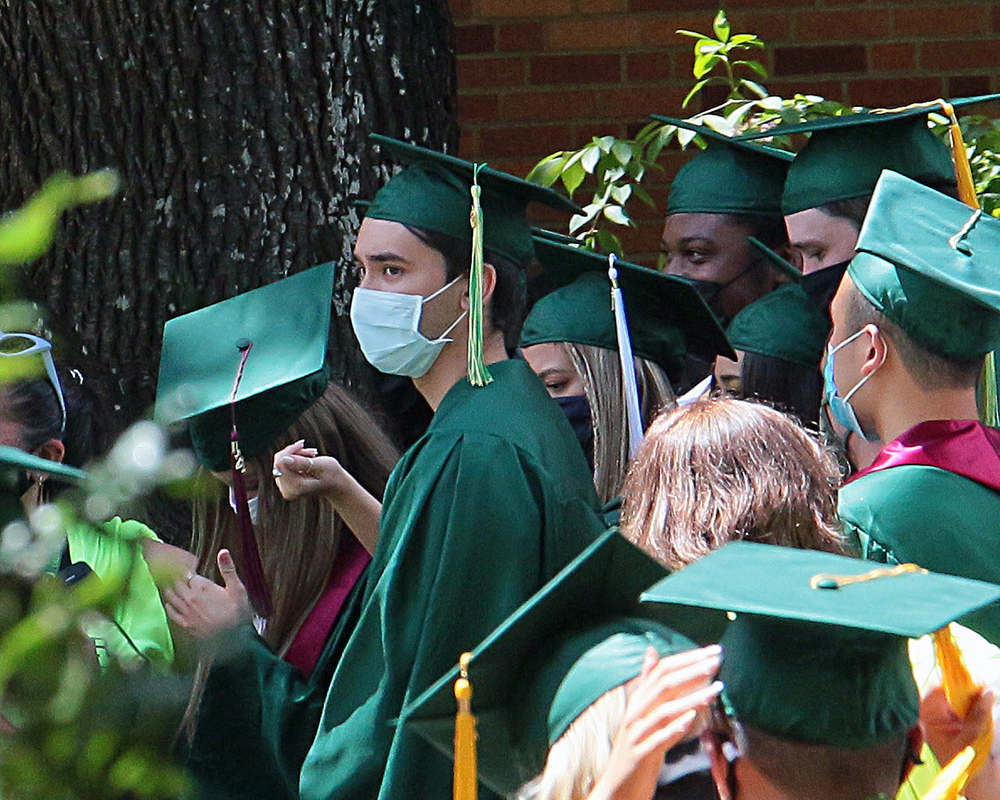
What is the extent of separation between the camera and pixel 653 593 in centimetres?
182

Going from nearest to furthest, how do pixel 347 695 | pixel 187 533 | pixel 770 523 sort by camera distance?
pixel 770 523
pixel 347 695
pixel 187 533

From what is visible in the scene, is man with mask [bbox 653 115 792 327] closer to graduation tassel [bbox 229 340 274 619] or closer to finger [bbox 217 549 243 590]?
graduation tassel [bbox 229 340 274 619]

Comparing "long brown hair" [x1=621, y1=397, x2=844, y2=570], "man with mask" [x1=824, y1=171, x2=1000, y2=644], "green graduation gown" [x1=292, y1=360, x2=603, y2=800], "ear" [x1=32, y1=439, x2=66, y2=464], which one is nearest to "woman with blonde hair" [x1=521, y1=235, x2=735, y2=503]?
"green graduation gown" [x1=292, y1=360, x2=603, y2=800]

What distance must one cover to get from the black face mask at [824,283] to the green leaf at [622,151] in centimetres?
79

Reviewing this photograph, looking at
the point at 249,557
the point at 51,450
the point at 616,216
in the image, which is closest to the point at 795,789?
the point at 249,557

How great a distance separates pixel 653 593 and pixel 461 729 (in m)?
0.29

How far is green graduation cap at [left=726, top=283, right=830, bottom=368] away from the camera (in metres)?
3.72

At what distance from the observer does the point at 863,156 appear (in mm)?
3783

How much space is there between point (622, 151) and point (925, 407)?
5.68 ft

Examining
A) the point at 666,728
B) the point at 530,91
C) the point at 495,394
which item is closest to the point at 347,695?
the point at 495,394

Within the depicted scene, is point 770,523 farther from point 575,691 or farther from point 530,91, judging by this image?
point 530,91

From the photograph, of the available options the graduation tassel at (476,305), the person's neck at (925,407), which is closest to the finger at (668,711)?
the person's neck at (925,407)

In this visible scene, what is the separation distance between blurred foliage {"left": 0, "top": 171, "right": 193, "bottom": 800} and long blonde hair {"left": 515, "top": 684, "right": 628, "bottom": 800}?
0.72 metres

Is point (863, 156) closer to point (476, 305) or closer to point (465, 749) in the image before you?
point (476, 305)
